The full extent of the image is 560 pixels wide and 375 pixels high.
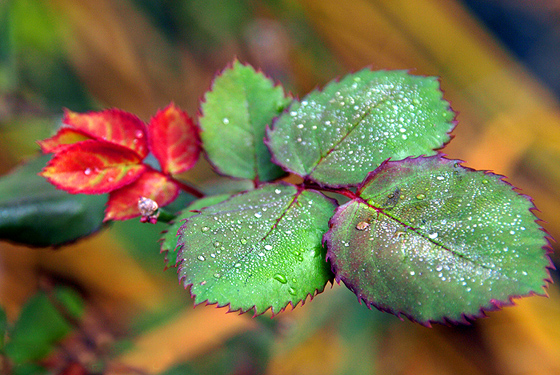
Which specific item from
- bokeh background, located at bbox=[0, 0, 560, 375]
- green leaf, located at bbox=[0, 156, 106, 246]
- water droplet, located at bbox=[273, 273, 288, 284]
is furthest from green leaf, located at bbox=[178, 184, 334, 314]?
bokeh background, located at bbox=[0, 0, 560, 375]

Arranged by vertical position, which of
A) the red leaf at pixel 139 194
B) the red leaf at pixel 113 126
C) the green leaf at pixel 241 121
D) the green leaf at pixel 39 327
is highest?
the green leaf at pixel 241 121

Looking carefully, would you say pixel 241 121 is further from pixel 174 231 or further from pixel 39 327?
pixel 39 327

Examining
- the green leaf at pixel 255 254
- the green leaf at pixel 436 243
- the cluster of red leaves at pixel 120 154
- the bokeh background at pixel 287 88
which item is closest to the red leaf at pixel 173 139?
the cluster of red leaves at pixel 120 154

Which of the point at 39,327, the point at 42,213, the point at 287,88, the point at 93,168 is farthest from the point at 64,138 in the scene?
the point at 287,88

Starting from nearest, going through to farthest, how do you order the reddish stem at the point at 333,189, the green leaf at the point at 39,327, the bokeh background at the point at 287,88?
the reddish stem at the point at 333,189
the green leaf at the point at 39,327
the bokeh background at the point at 287,88

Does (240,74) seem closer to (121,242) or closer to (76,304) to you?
(76,304)

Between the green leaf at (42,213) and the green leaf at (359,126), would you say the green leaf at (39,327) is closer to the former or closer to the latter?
the green leaf at (42,213)

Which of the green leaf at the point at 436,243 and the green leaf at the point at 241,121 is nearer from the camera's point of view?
the green leaf at the point at 436,243

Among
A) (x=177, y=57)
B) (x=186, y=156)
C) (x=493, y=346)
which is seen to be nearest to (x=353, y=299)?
(x=493, y=346)
